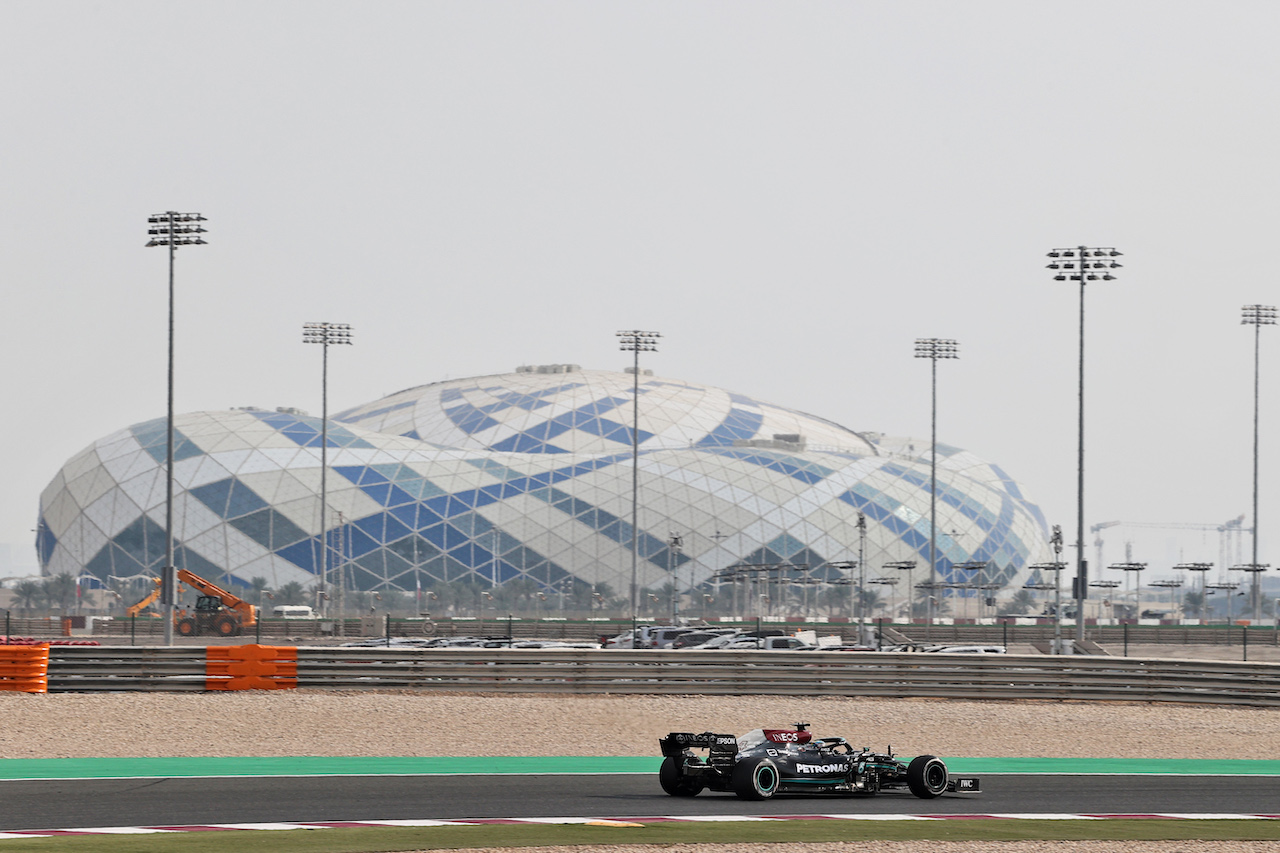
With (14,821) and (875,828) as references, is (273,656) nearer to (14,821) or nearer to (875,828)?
(14,821)

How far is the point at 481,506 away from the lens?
4355 inches

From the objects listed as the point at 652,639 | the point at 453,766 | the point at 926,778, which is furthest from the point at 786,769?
the point at 652,639

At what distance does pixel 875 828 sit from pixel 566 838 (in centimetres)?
295

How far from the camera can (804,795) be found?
1692 centimetres

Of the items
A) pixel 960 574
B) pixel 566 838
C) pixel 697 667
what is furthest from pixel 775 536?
pixel 566 838

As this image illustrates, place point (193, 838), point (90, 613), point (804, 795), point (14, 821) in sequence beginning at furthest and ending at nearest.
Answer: point (90, 613) < point (804, 795) < point (14, 821) < point (193, 838)

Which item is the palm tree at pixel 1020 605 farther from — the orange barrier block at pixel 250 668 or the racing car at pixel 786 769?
the racing car at pixel 786 769

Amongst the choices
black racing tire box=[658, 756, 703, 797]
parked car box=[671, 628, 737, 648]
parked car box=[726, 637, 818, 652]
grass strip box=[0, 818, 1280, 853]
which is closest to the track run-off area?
black racing tire box=[658, 756, 703, 797]

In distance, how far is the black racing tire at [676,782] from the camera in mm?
16756

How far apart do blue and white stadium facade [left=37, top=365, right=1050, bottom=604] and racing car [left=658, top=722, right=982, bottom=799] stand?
278 ft

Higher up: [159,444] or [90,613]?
[159,444]

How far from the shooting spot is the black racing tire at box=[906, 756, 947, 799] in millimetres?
16766

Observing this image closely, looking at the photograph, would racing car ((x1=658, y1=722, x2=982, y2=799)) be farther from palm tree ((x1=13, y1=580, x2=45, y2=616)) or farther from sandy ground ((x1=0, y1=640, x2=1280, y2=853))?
palm tree ((x1=13, y1=580, x2=45, y2=616))

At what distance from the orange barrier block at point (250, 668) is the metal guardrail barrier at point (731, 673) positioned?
0.67 ft
